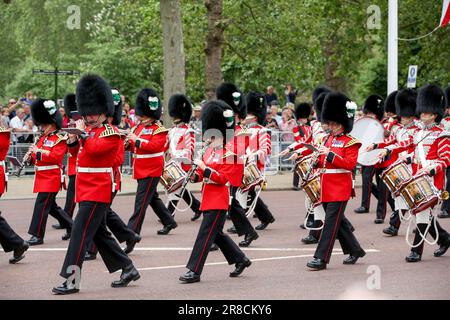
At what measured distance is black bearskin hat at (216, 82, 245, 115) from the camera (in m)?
A: 13.5

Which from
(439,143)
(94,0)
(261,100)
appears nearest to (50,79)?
(94,0)

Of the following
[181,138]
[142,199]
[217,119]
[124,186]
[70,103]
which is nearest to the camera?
[217,119]

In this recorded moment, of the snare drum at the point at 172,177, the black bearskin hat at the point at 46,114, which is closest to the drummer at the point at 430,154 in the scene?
the snare drum at the point at 172,177

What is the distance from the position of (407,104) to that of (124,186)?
782cm

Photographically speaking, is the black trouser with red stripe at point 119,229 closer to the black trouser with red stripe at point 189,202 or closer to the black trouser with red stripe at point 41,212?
the black trouser with red stripe at point 41,212

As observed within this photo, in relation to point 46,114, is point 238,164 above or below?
below

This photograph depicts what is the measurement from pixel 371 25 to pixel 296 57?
2.43 m

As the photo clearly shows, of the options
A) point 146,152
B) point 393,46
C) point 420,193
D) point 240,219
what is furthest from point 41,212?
point 393,46

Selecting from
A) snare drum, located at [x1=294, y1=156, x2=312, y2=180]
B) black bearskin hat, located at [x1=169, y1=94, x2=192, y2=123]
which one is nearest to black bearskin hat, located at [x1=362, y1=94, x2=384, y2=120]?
snare drum, located at [x1=294, y1=156, x2=312, y2=180]

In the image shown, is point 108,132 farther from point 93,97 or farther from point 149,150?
point 149,150

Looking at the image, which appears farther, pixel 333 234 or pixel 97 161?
pixel 333 234

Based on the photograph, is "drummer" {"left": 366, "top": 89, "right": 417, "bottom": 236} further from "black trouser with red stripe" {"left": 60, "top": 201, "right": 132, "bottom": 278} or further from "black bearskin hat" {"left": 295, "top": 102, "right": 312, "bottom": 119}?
"black trouser with red stripe" {"left": 60, "top": 201, "right": 132, "bottom": 278}

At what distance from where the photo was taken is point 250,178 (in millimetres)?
13133

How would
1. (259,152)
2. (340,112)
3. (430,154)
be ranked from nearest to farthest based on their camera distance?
(340,112), (430,154), (259,152)
